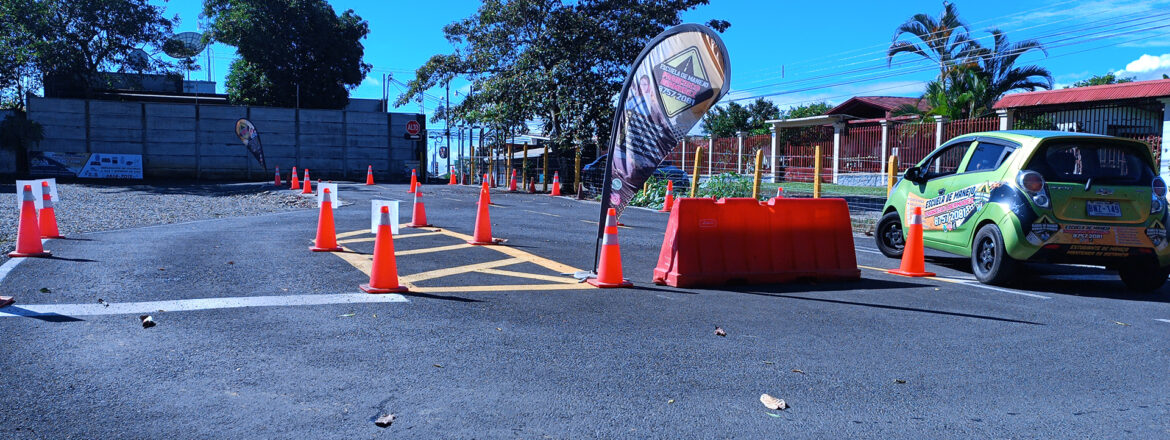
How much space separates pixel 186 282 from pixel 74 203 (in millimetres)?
14212

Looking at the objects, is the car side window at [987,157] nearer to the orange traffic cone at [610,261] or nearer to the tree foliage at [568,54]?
the orange traffic cone at [610,261]

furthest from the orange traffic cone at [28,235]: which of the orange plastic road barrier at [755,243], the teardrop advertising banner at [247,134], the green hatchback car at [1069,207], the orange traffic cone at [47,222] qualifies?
the teardrop advertising banner at [247,134]

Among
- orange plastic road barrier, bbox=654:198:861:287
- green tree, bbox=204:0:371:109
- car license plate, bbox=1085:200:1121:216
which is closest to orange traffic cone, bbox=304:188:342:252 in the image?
orange plastic road barrier, bbox=654:198:861:287

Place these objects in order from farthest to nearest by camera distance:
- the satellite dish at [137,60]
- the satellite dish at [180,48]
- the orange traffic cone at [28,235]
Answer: the satellite dish at [180,48]
the satellite dish at [137,60]
the orange traffic cone at [28,235]

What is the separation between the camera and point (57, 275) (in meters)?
7.40

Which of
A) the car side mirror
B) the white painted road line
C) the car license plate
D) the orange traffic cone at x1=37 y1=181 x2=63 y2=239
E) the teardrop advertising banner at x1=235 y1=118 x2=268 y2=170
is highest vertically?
Result: the teardrop advertising banner at x1=235 y1=118 x2=268 y2=170

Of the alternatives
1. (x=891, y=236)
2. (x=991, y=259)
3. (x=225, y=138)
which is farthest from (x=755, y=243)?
(x=225, y=138)

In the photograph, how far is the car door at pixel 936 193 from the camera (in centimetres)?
897

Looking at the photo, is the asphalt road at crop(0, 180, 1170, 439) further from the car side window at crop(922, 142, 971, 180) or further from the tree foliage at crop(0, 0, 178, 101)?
the tree foliage at crop(0, 0, 178, 101)

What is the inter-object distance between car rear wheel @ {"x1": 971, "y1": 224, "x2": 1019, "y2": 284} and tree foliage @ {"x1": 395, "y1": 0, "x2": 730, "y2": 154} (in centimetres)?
1800

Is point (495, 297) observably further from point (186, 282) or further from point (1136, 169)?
point (1136, 169)

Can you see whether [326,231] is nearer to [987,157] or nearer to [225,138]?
[987,157]

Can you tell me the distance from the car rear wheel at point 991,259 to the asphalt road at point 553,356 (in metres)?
0.19

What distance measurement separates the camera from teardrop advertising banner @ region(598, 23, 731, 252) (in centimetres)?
723
